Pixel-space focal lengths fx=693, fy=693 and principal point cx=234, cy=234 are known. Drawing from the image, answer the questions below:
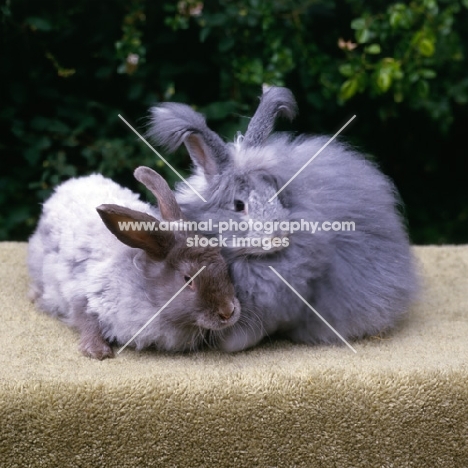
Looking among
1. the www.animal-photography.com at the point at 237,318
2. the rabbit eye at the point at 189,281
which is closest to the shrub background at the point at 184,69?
the www.animal-photography.com at the point at 237,318

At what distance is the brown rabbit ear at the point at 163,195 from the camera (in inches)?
67.6

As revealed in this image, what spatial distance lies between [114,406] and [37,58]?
1991 millimetres

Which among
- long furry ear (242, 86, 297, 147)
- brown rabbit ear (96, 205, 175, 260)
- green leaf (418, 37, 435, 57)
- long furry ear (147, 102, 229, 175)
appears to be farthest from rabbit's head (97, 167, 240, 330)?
green leaf (418, 37, 435, 57)

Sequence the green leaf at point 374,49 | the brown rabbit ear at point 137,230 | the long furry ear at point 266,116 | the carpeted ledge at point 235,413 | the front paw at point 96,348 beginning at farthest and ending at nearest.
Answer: the green leaf at point 374,49
the long furry ear at point 266,116
the front paw at point 96,348
the brown rabbit ear at point 137,230
the carpeted ledge at point 235,413

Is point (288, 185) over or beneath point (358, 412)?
over

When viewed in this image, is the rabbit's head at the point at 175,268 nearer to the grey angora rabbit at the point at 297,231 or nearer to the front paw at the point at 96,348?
the grey angora rabbit at the point at 297,231

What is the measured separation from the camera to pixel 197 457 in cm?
156

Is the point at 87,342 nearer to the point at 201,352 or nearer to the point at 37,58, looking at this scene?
the point at 201,352

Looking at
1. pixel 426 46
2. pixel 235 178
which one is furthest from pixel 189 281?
pixel 426 46

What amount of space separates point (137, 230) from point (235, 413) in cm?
48

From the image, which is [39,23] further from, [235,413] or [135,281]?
[235,413]

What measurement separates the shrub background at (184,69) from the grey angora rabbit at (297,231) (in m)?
0.89

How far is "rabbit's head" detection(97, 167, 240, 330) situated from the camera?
1.66 meters

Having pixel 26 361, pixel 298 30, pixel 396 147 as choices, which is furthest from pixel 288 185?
pixel 396 147
